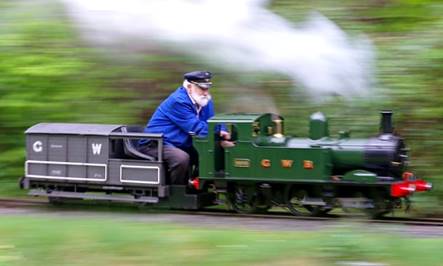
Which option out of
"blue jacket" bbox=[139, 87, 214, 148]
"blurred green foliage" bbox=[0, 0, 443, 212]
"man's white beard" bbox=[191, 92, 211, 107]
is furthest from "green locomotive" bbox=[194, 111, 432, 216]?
"blurred green foliage" bbox=[0, 0, 443, 212]

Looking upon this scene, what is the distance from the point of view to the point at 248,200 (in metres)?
10.9

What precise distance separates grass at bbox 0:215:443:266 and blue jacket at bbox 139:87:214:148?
3.26 m

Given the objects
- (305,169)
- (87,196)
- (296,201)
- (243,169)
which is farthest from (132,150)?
(305,169)

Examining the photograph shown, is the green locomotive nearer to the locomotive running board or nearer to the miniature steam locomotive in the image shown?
the miniature steam locomotive

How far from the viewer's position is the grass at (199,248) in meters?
6.66

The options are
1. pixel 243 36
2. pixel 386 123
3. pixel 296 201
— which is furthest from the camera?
pixel 243 36

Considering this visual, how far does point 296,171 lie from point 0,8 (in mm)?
7855

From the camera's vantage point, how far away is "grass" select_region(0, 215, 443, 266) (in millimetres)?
6660

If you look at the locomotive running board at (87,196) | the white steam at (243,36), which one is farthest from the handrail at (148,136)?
the white steam at (243,36)

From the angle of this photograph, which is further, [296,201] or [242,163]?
[296,201]

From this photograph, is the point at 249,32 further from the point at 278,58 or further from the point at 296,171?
the point at 296,171

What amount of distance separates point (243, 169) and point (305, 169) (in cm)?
87

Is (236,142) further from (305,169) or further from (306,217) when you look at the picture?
(306,217)

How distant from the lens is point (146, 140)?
11164 mm
